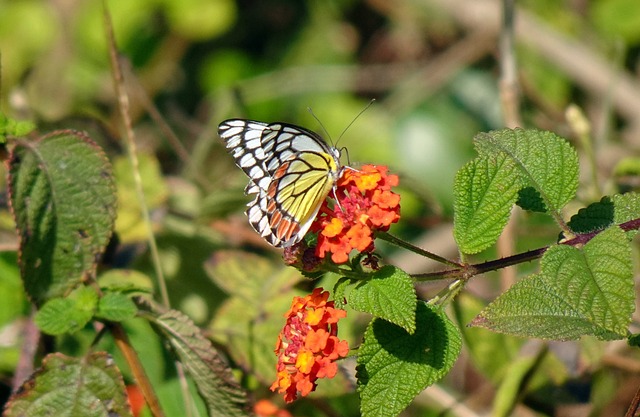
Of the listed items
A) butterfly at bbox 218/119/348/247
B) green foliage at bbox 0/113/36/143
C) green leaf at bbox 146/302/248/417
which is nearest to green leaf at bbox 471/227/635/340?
butterfly at bbox 218/119/348/247

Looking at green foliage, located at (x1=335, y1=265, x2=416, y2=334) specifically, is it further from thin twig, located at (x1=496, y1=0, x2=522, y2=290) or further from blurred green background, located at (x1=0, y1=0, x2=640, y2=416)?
blurred green background, located at (x1=0, y1=0, x2=640, y2=416)

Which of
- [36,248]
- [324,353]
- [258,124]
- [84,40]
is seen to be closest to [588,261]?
[324,353]

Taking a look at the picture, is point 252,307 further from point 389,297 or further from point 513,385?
point 389,297

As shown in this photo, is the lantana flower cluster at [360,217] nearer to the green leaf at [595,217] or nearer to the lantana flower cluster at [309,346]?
the lantana flower cluster at [309,346]

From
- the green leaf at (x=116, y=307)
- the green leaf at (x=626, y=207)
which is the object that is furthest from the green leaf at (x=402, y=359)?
the green leaf at (x=116, y=307)

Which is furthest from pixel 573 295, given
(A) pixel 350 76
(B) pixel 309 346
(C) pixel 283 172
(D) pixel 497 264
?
(A) pixel 350 76

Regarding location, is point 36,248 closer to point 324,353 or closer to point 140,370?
point 140,370
